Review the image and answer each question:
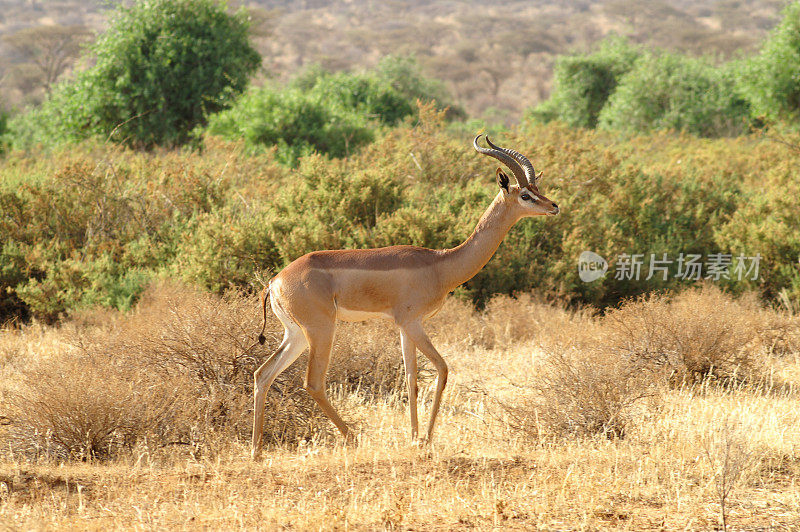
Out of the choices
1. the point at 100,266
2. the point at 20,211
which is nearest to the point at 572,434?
the point at 100,266

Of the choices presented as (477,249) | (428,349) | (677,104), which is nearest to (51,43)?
(677,104)

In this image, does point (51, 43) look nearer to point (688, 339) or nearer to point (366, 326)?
point (366, 326)

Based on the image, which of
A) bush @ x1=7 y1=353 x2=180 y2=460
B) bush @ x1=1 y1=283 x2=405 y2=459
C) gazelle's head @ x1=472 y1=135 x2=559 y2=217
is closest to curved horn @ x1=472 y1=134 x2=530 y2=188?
gazelle's head @ x1=472 y1=135 x2=559 y2=217

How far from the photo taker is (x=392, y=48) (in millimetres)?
85500

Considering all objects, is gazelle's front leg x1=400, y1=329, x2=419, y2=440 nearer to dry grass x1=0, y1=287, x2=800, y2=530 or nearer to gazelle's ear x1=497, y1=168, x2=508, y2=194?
dry grass x1=0, y1=287, x2=800, y2=530

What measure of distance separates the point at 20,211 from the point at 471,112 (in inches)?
2243

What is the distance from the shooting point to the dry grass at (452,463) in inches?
205

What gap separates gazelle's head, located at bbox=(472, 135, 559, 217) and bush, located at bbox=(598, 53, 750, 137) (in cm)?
2311

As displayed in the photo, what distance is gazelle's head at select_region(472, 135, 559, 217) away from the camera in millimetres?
6625

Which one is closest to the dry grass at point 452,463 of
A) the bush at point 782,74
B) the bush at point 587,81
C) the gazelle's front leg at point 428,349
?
the gazelle's front leg at point 428,349

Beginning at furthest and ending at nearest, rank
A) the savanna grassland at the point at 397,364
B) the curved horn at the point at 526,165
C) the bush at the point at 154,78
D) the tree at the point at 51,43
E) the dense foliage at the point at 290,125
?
the tree at the point at 51,43 < the bush at the point at 154,78 < the dense foliage at the point at 290,125 < the curved horn at the point at 526,165 < the savanna grassland at the point at 397,364

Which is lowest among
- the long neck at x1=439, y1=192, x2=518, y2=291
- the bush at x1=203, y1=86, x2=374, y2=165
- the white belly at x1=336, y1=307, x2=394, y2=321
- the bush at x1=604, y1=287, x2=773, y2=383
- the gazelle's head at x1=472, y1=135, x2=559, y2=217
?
the bush at x1=604, y1=287, x2=773, y2=383

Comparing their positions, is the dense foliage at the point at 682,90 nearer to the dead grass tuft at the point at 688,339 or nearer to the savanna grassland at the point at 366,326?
the savanna grassland at the point at 366,326

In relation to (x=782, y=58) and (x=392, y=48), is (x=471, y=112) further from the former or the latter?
(x=782, y=58)
